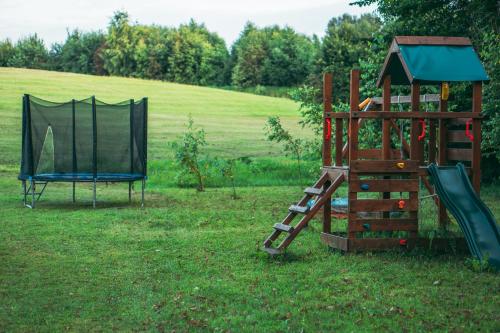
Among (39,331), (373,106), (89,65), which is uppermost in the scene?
(89,65)

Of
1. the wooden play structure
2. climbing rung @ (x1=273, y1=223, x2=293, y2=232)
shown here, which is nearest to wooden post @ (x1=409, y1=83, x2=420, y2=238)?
the wooden play structure

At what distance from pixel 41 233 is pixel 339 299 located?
6359mm

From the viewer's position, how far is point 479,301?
25.1 feet

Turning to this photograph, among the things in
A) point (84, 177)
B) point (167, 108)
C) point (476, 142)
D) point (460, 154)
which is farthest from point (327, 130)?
point (167, 108)

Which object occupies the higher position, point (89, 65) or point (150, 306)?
point (89, 65)

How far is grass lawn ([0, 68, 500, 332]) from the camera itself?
22.8ft

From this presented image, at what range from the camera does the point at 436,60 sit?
10789mm

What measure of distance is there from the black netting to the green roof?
25.3ft

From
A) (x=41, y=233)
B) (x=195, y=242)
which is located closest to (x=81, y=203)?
(x=41, y=233)

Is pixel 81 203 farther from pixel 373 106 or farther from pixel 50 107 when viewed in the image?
pixel 373 106

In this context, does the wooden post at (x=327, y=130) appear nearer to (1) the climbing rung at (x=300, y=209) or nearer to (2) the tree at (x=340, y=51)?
(1) the climbing rung at (x=300, y=209)

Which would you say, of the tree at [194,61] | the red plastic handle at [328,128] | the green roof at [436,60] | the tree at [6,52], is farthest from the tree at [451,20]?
the tree at [6,52]

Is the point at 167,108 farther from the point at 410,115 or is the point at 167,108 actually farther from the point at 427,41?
the point at 410,115

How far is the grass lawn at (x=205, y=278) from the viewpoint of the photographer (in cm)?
694
